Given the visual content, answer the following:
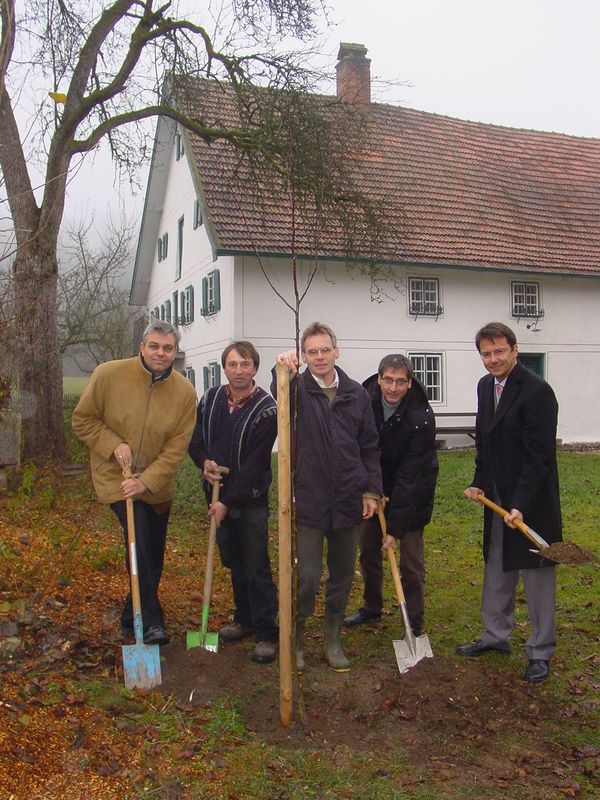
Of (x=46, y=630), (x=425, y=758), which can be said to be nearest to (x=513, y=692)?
(x=425, y=758)

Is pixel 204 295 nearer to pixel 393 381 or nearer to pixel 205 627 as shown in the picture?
pixel 393 381

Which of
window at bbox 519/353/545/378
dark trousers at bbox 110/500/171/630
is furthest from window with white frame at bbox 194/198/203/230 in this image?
dark trousers at bbox 110/500/171/630

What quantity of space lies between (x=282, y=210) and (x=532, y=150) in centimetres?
1020

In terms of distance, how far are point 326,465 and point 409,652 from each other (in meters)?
1.21

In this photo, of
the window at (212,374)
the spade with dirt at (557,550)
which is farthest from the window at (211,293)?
the spade with dirt at (557,550)

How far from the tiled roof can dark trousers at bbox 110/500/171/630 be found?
1222 centimetres

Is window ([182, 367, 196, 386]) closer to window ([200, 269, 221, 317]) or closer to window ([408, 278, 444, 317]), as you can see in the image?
window ([200, 269, 221, 317])

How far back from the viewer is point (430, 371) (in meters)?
19.7

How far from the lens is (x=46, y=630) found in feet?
15.5

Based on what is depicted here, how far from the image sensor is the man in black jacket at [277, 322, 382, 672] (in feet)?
14.5

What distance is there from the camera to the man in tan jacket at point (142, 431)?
464cm

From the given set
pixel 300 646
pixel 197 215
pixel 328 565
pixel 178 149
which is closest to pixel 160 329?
pixel 328 565

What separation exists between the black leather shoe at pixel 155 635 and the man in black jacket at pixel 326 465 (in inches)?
33.8

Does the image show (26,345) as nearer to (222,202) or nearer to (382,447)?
(382,447)
